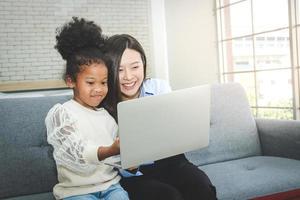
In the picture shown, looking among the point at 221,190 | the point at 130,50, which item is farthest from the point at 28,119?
the point at 221,190

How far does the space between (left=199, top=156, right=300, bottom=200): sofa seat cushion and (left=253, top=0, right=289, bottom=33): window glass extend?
1.61 metres

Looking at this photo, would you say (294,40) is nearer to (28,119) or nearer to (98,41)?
(98,41)

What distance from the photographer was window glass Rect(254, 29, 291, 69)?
2.87 m

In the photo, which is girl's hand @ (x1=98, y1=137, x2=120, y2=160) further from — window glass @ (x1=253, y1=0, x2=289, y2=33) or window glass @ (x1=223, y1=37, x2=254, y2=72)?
window glass @ (x1=223, y1=37, x2=254, y2=72)

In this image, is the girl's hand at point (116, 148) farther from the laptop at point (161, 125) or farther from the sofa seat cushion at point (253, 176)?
the sofa seat cushion at point (253, 176)

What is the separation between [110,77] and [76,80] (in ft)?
0.51

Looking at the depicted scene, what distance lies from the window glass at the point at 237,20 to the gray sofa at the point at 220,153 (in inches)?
63.3

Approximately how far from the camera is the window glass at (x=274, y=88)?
2.90m

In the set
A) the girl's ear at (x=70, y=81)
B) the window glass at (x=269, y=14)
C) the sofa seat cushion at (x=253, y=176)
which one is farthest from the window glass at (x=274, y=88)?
the girl's ear at (x=70, y=81)

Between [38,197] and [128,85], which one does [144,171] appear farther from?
[38,197]

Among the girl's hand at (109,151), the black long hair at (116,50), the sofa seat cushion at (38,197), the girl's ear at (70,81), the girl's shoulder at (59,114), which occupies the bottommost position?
the sofa seat cushion at (38,197)

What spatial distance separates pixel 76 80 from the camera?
1.13 meters

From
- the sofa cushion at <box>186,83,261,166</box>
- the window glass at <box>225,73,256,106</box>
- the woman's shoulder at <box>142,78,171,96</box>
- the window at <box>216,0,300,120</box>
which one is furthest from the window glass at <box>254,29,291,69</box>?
the woman's shoulder at <box>142,78,171,96</box>

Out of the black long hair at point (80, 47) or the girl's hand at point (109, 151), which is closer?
the girl's hand at point (109, 151)
